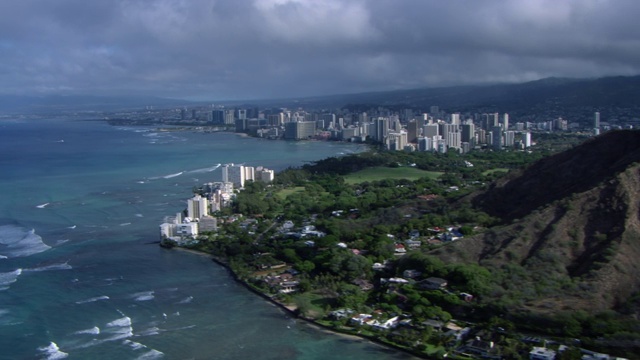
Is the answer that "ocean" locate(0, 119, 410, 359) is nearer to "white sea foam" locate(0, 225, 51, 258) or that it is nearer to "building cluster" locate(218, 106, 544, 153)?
"white sea foam" locate(0, 225, 51, 258)

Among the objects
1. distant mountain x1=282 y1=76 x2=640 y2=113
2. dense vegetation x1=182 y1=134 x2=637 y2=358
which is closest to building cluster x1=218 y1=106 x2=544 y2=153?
distant mountain x1=282 y1=76 x2=640 y2=113

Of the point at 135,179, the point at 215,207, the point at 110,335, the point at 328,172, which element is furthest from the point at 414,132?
the point at 110,335

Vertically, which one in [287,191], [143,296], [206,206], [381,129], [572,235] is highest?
[381,129]

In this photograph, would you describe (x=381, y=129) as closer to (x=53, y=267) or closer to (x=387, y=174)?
(x=387, y=174)

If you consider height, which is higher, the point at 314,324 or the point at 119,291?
the point at 119,291

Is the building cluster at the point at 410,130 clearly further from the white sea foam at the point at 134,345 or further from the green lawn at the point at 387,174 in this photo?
the white sea foam at the point at 134,345

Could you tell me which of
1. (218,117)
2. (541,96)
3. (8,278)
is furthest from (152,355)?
(541,96)

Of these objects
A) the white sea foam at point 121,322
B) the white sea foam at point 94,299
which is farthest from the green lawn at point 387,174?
the white sea foam at point 121,322
